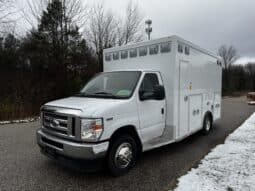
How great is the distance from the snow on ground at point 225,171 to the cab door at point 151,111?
1.12 m

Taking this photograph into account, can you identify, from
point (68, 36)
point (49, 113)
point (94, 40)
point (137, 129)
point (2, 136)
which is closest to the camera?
point (49, 113)

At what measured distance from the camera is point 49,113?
12.8ft

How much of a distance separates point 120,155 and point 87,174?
0.79 metres

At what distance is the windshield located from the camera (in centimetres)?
416

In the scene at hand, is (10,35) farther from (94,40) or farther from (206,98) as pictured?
(206,98)

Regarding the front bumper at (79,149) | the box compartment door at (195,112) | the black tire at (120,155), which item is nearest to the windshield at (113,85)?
the black tire at (120,155)

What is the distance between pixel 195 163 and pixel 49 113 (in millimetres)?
3155

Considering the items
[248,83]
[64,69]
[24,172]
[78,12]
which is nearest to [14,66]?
[64,69]

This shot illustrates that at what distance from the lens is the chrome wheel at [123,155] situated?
151 inches

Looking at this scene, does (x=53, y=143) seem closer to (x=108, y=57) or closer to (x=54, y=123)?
(x=54, y=123)

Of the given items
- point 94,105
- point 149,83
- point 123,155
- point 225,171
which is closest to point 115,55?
point 149,83

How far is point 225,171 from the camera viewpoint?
395cm

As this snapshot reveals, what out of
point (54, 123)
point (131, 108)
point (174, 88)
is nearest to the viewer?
point (54, 123)

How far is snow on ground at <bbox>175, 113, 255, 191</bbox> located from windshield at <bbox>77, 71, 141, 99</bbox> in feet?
6.28
